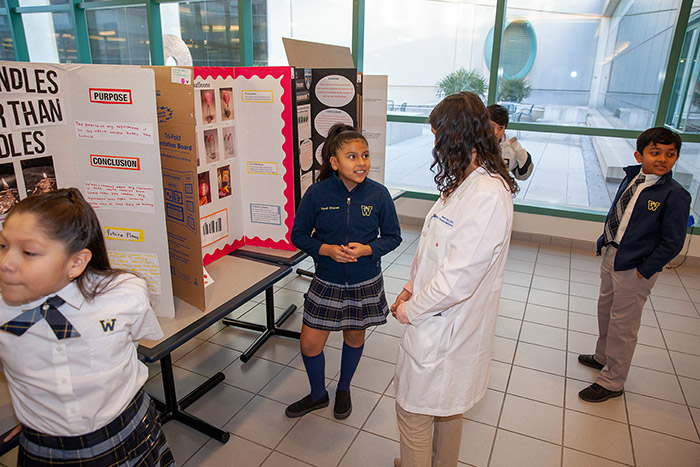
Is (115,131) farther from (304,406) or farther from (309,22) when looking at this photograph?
(309,22)

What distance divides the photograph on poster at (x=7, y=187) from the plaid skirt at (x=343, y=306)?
3.98 ft

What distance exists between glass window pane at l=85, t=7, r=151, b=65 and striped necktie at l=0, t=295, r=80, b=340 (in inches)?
281

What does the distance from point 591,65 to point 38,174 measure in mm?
5334

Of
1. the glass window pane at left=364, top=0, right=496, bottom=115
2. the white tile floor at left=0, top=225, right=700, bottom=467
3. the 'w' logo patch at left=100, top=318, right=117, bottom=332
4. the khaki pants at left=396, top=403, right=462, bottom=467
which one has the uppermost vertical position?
the glass window pane at left=364, top=0, right=496, bottom=115

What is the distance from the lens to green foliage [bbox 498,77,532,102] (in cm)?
524

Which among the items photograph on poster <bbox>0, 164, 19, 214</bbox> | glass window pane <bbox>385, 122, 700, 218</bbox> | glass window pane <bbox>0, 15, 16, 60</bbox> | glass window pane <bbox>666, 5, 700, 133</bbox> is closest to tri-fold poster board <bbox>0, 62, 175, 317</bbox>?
photograph on poster <bbox>0, 164, 19, 214</bbox>

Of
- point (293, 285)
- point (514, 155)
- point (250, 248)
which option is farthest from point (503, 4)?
point (250, 248)

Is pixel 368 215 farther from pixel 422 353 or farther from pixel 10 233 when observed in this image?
pixel 10 233

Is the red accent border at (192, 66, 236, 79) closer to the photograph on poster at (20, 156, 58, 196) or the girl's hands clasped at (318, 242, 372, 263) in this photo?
the photograph on poster at (20, 156, 58, 196)

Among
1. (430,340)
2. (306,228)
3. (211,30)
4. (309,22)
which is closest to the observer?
(430,340)

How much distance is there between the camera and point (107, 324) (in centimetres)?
117

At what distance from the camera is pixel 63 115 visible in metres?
1.62

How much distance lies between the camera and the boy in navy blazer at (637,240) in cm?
225

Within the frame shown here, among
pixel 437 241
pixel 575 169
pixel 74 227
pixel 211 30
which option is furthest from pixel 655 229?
pixel 211 30
